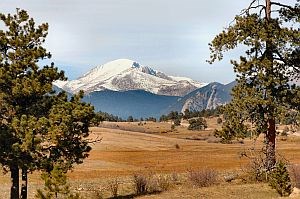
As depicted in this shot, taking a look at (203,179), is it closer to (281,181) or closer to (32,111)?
(281,181)

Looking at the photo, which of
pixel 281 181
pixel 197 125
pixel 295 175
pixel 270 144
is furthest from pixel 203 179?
pixel 197 125

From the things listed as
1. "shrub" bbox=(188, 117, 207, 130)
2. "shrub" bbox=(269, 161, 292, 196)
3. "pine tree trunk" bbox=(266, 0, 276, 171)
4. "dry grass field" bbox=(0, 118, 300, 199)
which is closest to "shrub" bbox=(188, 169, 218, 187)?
"dry grass field" bbox=(0, 118, 300, 199)

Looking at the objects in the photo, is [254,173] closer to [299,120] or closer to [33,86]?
[299,120]

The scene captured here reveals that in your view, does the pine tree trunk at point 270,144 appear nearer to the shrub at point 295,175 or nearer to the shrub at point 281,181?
the shrub at point 295,175

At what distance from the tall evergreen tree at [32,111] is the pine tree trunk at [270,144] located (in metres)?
10.3

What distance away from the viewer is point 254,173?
30.0 metres

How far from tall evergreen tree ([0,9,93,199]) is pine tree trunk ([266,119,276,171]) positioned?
10.3 metres

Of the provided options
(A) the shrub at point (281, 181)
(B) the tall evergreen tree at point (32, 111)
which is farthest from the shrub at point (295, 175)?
(B) the tall evergreen tree at point (32, 111)

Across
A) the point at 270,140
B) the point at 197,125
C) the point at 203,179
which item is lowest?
the point at 203,179

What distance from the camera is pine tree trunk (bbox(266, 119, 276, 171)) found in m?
27.7

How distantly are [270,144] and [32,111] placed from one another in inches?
521

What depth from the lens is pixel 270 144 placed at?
27719 mm

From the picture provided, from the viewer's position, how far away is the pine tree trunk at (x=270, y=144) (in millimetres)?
27656

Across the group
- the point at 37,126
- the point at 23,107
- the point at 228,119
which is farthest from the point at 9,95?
the point at 228,119
